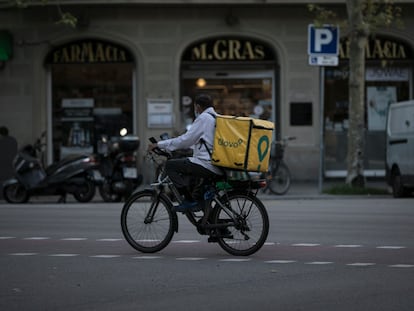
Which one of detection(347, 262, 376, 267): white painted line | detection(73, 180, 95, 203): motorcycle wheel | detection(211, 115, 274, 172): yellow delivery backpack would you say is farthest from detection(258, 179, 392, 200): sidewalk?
detection(347, 262, 376, 267): white painted line

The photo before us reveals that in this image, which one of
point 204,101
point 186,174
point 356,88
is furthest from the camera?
point 356,88

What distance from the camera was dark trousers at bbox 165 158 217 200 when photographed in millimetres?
9125

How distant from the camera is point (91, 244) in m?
10.4

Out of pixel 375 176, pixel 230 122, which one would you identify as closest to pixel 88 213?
pixel 230 122

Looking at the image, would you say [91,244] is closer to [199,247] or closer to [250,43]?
[199,247]

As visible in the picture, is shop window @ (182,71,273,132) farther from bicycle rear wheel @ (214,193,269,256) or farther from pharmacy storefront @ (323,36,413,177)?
bicycle rear wheel @ (214,193,269,256)

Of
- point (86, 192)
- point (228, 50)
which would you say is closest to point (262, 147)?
point (86, 192)

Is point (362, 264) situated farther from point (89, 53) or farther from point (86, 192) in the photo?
point (89, 53)

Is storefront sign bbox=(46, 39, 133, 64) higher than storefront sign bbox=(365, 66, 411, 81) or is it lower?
higher

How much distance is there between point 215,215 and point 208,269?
33.3 inches

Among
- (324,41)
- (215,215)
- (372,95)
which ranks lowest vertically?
(215,215)

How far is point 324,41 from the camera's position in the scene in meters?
18.8

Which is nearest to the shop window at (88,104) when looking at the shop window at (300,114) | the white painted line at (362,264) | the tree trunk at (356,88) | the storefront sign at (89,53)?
the storefront sign at (89,53)

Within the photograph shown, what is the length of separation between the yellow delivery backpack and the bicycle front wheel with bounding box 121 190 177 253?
81cm
